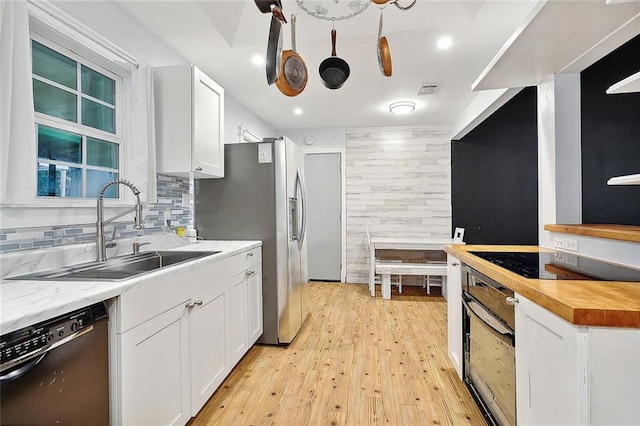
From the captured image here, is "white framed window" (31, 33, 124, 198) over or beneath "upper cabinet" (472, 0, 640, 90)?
beneath

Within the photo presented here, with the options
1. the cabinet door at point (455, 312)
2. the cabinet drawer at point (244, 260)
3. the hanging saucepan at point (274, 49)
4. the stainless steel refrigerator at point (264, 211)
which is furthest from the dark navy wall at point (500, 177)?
the cabinet drawer at point (244, 260)

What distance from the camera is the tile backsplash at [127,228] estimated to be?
1358mm

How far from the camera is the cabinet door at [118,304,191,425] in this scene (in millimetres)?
1165

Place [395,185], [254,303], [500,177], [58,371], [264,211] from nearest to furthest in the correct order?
[58,371]
[254,303]
[264,211]
[500,177]
[395,185]

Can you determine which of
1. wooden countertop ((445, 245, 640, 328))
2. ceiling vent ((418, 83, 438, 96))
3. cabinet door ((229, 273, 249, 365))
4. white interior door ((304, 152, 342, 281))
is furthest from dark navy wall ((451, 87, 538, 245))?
cabinet door ((229, 273, 249, 365))

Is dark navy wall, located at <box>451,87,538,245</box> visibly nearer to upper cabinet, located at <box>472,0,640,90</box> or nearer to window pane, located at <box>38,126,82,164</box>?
upper cabinet, located at <box>472,0,640,90</box>

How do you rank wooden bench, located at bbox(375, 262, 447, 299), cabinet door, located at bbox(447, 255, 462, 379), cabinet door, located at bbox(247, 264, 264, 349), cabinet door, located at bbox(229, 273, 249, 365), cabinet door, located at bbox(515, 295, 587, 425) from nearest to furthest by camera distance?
cabinet door, located at bbox(515, 295, 587, 425)
cabinet door, located at bbox(447, 255, 462, 379)
cabinet door, located at bbox(229, 273, 249, 365)
cabinet door, located at bbox(247, 264, 264, 349)
wooden bench, located at bbox(375, 262, 447, 299)

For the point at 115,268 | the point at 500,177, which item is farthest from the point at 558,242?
the point at 115,268

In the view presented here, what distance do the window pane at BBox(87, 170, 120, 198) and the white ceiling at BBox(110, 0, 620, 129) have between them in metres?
1.04

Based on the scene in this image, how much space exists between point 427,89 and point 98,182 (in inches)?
120

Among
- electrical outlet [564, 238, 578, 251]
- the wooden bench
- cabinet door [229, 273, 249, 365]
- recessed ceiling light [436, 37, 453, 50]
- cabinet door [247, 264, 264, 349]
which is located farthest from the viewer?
the wooden bench

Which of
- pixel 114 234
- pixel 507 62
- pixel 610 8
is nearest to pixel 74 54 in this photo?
pixel 114 234

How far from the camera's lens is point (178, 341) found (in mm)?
1493

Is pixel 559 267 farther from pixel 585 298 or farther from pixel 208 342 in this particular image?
pixel 208 342
